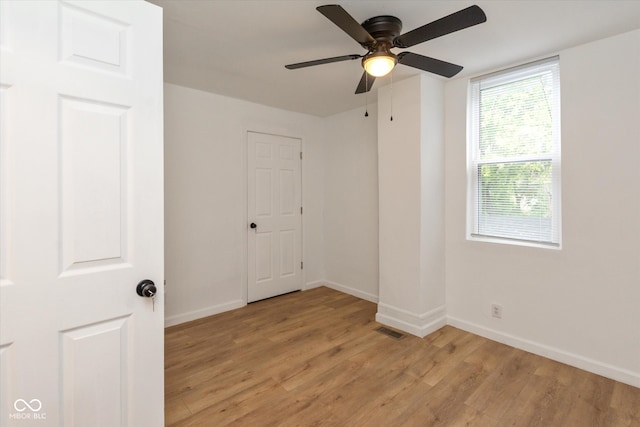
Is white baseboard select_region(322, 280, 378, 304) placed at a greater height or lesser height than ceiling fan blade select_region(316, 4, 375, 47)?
lesser

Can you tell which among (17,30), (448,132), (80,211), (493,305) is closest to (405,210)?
(448,132)

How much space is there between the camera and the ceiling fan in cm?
158

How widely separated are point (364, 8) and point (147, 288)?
1.92 metres

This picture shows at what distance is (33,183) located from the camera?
1.18m

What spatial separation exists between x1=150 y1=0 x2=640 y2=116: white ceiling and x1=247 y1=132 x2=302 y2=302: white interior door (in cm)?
96

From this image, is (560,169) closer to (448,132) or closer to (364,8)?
(448,132)

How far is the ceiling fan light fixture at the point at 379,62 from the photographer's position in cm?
189

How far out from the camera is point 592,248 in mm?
2334

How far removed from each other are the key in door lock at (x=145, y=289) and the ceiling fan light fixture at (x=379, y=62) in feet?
5.64

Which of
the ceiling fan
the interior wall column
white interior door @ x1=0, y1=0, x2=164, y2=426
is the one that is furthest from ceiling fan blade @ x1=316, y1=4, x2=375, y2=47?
the interior wall column

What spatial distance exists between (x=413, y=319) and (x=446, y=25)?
7.94ft

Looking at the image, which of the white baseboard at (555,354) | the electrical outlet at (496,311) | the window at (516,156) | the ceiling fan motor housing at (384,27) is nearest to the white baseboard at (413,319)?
the white baseboard at (555,354)

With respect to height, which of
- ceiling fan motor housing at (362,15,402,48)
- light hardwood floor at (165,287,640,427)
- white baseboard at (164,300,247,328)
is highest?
ceiling fan motor housing at (362,15,402,48)

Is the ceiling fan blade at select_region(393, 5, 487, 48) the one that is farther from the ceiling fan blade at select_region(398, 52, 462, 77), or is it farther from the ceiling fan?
the ceiling fan blade at select_region(398, 52, 462, 77)
